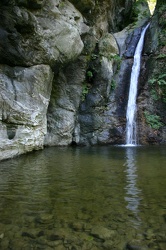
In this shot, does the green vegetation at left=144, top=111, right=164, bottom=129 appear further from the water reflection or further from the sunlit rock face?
the water reflection

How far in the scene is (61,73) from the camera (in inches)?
571

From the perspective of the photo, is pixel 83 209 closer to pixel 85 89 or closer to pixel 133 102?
pixel 85 89

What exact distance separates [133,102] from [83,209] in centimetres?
1347

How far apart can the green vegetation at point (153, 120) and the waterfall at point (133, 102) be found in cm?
85

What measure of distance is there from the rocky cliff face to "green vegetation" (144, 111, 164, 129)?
168 cm

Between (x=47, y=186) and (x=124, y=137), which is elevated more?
(x=124, y=137)

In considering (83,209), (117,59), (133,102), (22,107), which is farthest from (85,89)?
(83,209)

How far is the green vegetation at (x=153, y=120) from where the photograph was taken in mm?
15732

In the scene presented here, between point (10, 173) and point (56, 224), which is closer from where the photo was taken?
point (56, 224)

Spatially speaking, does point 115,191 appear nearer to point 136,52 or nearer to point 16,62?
point 16,62

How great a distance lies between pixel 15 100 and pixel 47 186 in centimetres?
565

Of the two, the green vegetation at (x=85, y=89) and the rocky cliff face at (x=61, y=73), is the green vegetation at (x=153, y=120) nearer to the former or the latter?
the rocky cliff face at (x=61, y=73)

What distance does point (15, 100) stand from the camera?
1008 centimetres

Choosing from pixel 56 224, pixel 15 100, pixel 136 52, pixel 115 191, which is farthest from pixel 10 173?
pixel 136 52
